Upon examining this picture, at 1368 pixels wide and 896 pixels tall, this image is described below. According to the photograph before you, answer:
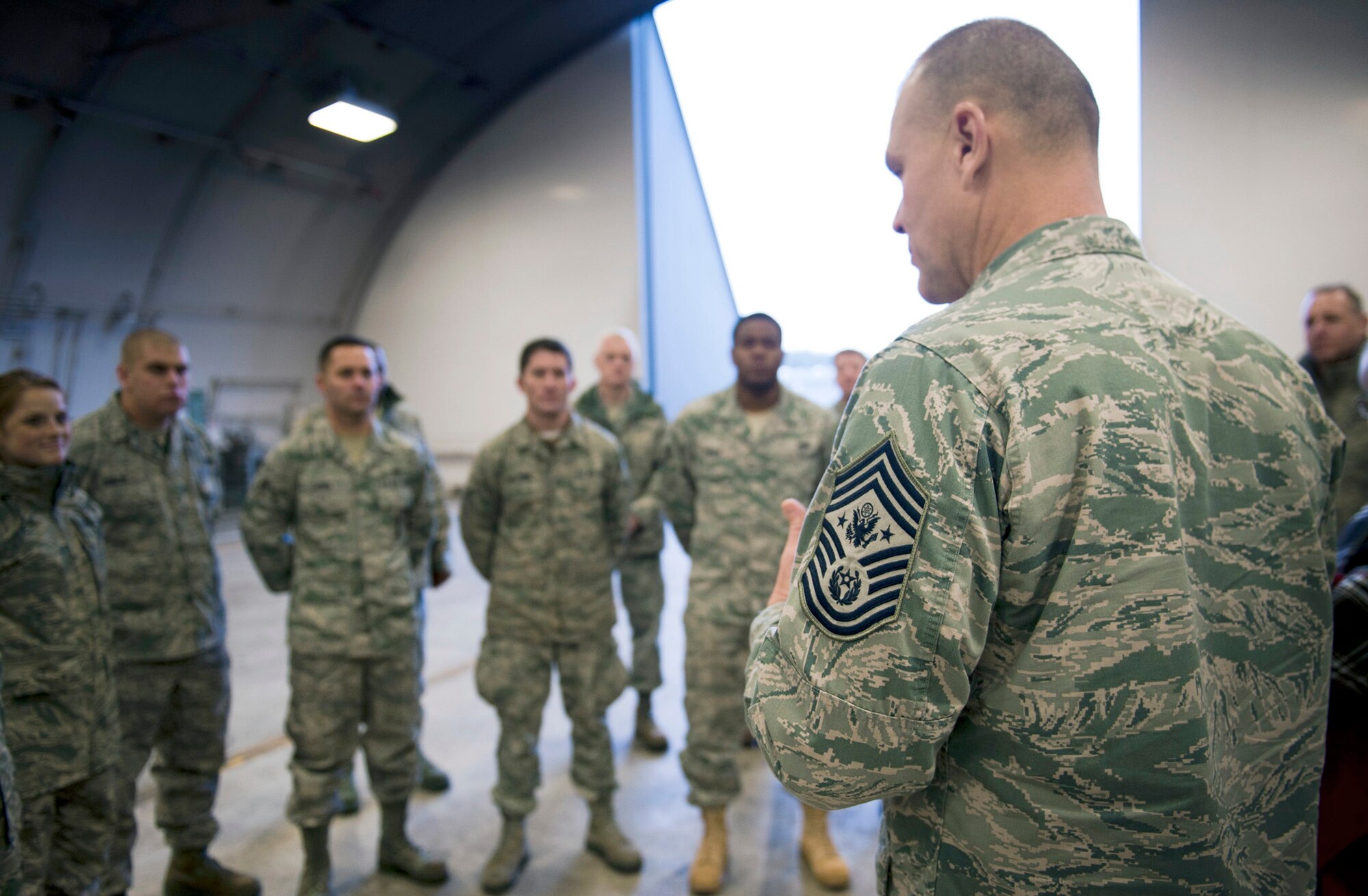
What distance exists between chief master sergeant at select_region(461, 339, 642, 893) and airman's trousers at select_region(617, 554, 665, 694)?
32.9 inches

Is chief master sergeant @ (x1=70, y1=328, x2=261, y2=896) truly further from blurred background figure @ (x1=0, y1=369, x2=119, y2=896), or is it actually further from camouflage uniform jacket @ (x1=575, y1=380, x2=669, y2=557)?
camouflage uniform jacket @ (x1=575, y1=380, x2=669, y2=557)

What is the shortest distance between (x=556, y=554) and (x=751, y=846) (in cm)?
116

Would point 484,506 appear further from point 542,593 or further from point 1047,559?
point 1047,559

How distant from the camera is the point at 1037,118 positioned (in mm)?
788

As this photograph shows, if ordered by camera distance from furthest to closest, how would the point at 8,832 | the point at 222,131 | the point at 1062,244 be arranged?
→ 1. the point at 222,131
2. the point at 8,832
3. the point at 1062,244

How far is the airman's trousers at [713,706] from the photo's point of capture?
2.39 metres

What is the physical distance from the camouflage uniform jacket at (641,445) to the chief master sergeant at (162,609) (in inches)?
65.4

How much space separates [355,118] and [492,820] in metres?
4.86

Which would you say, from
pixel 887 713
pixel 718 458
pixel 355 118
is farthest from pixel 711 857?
pixel 355 118

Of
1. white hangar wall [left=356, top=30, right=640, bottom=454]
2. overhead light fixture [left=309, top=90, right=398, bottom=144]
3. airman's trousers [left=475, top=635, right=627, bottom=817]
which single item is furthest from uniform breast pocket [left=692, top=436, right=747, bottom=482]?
white hangar wall [left=356, top=30, right=640, bottom=454]

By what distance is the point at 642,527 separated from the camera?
11.3ft

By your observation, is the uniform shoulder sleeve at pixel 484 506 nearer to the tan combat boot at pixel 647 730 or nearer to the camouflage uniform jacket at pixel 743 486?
the camouflage uniform jacket at pixel 743 486

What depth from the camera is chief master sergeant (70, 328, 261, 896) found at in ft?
7.13

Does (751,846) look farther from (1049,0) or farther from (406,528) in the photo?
(1049,0)
